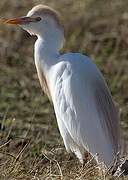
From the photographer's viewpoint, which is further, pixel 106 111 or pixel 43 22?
pixel 43 22

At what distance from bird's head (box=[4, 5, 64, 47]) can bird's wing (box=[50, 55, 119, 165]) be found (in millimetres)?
243

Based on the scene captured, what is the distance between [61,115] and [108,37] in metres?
3.67

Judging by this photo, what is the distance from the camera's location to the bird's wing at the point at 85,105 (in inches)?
194

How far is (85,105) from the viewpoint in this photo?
4949 millimetres

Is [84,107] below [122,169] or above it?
above

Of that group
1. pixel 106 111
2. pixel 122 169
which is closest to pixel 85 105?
pixel 106 111

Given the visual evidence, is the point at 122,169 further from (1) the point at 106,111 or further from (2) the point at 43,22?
(2) the point at 43,22

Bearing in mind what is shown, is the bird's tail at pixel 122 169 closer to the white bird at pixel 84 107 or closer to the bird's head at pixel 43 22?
the white bird at pixel 84 107

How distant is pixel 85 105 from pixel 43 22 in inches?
23.4

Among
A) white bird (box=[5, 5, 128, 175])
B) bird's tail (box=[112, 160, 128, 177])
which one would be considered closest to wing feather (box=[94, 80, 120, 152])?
white bird (box=[5, 5, 128, 175])

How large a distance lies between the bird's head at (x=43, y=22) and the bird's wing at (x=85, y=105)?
0.24 metres

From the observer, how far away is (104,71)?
7992mm

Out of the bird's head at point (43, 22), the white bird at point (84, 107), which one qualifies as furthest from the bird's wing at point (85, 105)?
the bird's head at point (43, 22)

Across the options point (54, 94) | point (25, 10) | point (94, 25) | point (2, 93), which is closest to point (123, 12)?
point (94, 25)
